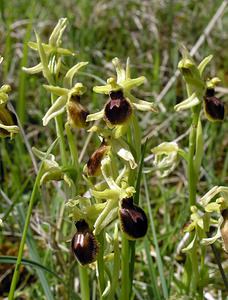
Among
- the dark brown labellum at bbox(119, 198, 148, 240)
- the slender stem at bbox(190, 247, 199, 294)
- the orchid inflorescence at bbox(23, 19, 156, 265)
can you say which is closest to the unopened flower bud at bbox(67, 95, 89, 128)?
the orchid inflorescence at bbox(23, 19, 156, 265)

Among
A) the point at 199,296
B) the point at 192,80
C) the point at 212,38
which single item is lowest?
the point at 199,296

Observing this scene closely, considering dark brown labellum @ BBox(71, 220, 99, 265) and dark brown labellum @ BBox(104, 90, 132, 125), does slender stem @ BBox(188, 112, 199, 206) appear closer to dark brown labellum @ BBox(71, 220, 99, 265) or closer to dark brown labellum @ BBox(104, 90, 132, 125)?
dark brown labellum @ BBox(104, 90, 132, 125)

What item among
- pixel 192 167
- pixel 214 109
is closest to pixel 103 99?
pixel 192 167

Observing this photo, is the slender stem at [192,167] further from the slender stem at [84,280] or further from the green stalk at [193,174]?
the slender stem at [84,280]

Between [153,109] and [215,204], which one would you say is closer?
[153,109]

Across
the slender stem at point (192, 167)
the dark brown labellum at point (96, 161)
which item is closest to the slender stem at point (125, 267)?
the dark brown labellum at point (96, 161)

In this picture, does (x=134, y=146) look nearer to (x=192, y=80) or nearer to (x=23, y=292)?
(x=192, y=80)

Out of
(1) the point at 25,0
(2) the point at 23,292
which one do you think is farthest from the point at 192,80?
(1) the point at 25,0
